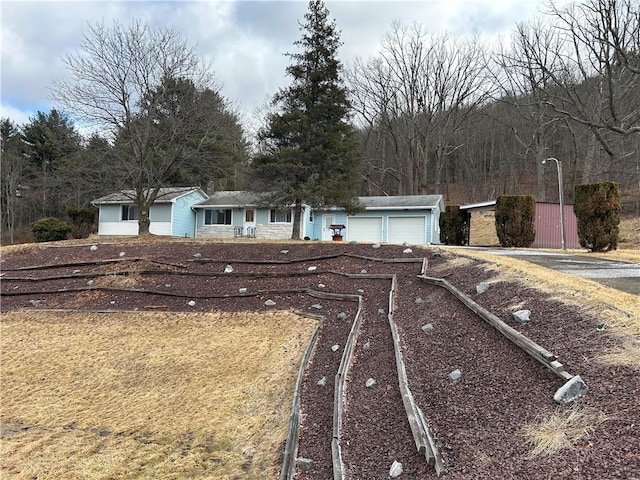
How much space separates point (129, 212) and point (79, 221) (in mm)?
3557

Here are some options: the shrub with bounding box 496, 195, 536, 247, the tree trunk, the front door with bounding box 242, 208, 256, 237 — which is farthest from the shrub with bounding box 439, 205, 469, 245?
the front door with bounding box 242, 208, 256, 237

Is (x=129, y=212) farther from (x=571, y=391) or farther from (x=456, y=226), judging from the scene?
(x=571, y=391)

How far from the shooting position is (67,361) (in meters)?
7.18

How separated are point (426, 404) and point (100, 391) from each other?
190 inches

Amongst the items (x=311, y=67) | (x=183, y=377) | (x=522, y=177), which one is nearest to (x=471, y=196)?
(x=522, y=177)

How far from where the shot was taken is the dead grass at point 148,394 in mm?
4277

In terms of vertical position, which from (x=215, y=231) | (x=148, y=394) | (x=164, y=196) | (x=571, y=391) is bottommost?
(x=148, y=394)

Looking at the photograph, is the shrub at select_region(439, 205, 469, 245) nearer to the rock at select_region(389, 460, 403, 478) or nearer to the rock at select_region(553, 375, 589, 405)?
the rock at select_region(553, 375, 589, 405)

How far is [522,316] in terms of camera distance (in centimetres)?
445

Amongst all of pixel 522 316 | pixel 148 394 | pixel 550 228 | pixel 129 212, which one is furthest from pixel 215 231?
pixel 522 316

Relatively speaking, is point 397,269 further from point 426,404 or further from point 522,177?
point 522,177

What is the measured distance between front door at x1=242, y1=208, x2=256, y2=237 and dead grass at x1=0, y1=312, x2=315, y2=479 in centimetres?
1502

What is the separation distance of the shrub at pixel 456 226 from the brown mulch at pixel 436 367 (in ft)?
36.8

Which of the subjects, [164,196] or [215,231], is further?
[215,231]
